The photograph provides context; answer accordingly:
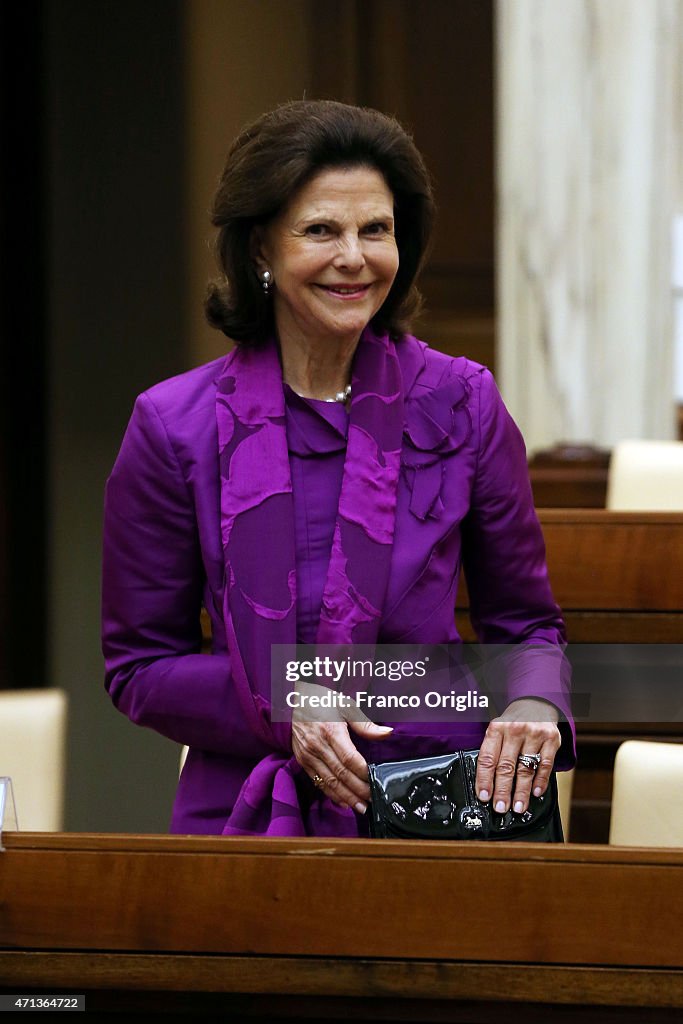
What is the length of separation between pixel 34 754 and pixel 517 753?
755mm

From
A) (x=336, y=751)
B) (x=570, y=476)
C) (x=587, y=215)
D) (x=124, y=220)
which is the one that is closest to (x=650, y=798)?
(x=336, y=751)

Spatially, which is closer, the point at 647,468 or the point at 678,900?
the point at 678,900

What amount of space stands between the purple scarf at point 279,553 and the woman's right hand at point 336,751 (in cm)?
4

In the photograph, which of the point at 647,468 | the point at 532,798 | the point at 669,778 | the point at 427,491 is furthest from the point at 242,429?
the point at 647,468

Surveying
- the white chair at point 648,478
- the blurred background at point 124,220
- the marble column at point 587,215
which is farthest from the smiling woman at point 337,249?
the blurred background at point 124,220

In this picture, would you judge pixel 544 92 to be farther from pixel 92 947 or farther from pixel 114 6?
pixel 92 947

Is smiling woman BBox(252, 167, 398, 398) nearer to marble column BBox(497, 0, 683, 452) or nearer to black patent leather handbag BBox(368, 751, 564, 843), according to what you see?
black patent leather handbag BBox(368, 751, 564, 843)

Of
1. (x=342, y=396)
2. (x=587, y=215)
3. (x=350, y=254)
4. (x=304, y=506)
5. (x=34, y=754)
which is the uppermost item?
(x=587, y=215)

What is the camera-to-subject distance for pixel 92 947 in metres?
1.18

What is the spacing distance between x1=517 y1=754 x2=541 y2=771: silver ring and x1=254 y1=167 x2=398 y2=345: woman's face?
0.48m

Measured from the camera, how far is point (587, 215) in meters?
3.15

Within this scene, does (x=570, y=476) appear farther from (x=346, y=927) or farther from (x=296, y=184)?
(x=346, y=927)

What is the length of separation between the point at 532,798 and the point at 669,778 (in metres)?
0.28

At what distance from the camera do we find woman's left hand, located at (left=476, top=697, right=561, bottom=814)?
4.44 feet
